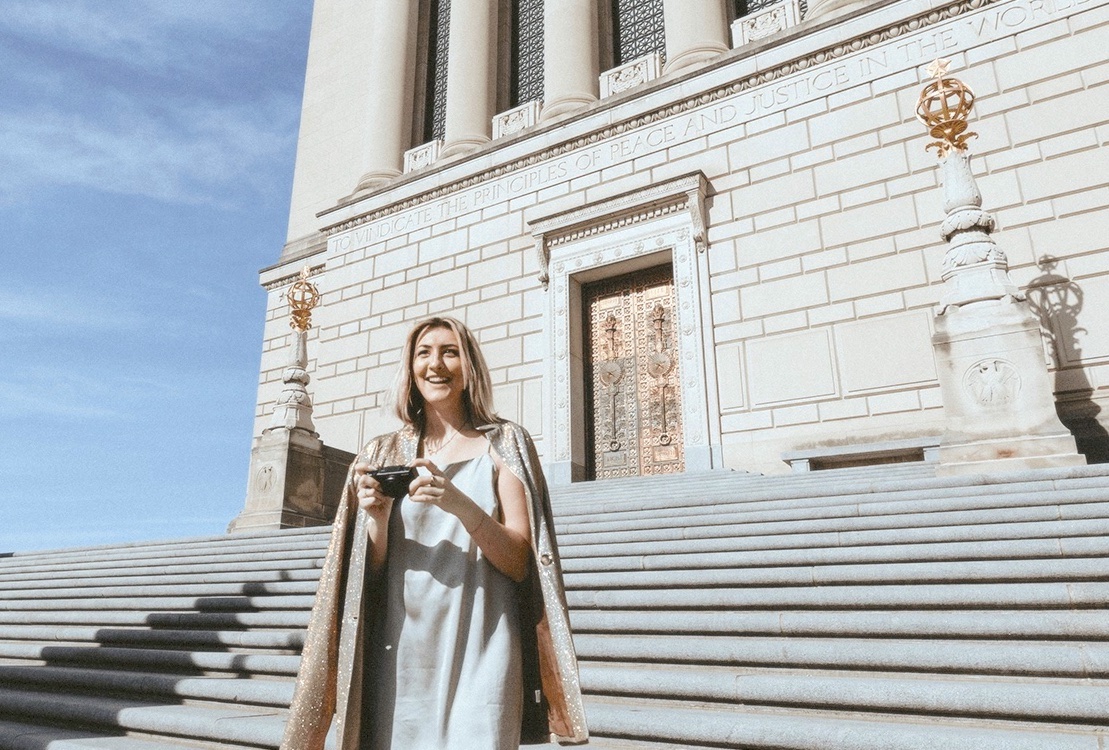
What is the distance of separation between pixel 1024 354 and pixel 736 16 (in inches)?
383

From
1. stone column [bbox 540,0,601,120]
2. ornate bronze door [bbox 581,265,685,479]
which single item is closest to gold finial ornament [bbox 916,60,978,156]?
ornate bronze door [bbox 581,265,685,479]

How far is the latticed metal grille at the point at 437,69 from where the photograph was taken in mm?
16594

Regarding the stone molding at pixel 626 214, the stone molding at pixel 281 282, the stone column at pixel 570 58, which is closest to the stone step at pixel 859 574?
the stone molding at pixel 626 214

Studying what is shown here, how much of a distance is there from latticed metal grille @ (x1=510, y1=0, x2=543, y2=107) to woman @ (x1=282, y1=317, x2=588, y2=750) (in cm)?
1471

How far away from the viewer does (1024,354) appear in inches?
243

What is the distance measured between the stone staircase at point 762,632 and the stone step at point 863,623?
0.01m

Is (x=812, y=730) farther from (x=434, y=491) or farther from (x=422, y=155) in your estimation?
(x=422, y=155)

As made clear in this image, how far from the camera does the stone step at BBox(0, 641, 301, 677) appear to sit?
4.44m

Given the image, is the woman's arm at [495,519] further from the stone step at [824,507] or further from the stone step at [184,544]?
the stone step at [184,544]

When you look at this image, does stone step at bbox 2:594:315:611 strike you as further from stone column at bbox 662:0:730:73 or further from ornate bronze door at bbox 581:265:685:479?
stone column at bbox 662:0:730:73

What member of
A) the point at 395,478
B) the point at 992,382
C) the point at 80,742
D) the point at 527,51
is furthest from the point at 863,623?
the point at 527,51

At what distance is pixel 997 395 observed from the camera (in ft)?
20.3

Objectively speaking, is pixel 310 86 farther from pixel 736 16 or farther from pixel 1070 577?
pixel 1070 577

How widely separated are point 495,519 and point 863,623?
9.11ft
